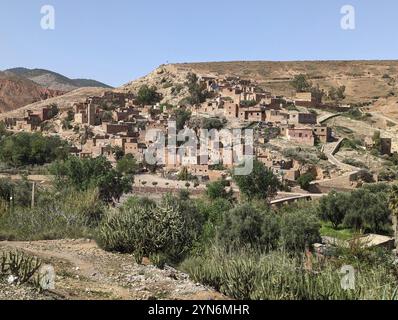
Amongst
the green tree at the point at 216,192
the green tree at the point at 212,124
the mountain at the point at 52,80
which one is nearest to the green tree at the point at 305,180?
the green tree at the point at 216,192

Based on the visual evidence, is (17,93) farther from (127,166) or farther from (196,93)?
(127,166)

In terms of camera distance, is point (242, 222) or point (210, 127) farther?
point (210, 127)

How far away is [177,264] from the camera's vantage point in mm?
9781

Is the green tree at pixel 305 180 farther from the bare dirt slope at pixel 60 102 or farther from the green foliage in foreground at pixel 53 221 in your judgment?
the bare dirt slope at pixel 60 102

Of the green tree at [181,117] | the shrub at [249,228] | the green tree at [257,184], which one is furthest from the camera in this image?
the green tree at [181,117]

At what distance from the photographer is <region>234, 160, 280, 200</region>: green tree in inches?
1145

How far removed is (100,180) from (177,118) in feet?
62.2

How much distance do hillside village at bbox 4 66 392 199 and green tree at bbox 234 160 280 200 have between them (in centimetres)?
303

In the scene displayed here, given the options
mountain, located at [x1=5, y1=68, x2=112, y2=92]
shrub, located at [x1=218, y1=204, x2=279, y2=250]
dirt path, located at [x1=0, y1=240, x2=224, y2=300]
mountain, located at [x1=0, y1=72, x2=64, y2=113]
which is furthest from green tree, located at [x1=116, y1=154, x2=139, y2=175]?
mountain, located at [x1=5, y1=68, x2=112, y2=92]

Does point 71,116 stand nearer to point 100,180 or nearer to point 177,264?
point 100,180

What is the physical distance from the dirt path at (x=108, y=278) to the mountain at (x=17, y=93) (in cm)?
7524

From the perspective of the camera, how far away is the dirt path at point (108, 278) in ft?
22.9

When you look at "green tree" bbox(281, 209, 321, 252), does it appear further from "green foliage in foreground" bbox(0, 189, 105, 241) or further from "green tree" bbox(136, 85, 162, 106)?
"green tree" bbox(136, 85, 162, 106)

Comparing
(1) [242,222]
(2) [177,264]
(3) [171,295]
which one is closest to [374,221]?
(1) [242,222]
